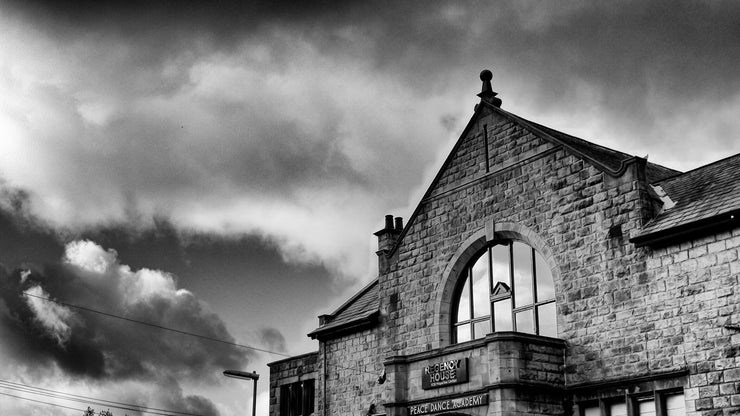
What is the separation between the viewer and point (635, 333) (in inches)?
706

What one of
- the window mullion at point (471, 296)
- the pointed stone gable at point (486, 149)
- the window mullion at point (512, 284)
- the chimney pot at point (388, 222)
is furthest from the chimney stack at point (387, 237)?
the window mullion at point (512, 284)

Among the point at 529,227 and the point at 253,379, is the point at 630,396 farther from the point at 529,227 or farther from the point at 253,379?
the point at 253,379

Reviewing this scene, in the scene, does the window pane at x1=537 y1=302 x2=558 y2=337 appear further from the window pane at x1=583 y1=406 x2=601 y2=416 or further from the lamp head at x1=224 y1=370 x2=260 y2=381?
the lamp head at x1=224 y1=370 x2=260 y2=381

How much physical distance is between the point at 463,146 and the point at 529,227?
11.8 ft

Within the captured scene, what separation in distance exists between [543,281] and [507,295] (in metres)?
1.11

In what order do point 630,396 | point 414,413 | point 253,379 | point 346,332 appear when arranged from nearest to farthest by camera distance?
point 630,396, point 414,413, point 346,332, point 253,379

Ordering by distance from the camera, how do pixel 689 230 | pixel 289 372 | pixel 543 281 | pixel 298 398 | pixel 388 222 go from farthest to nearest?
pixel 289 372 → pixel 298 398 → pixel 388 222 → pixel 543 281 → pixel 689 230

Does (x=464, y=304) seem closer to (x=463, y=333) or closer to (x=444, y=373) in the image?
(x=463, y=333)

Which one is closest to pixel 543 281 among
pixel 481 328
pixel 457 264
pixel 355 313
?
pixel 481 328

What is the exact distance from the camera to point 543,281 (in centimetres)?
2055

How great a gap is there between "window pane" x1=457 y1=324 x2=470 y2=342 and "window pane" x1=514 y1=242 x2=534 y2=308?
183 centimetres

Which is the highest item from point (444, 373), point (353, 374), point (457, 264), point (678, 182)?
point (678, 182)

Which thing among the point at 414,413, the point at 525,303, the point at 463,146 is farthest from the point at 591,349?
the point at 463,146

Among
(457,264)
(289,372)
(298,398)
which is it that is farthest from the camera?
(289,372)
